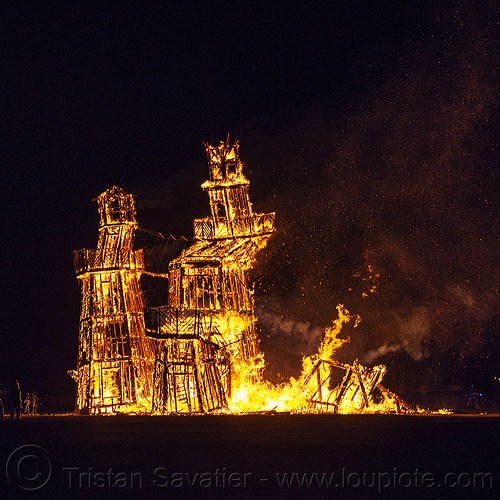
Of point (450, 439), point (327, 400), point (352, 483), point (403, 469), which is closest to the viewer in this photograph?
point (352, 483)

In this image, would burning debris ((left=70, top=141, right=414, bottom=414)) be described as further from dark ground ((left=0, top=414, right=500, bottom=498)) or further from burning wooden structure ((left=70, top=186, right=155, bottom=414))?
dark ground ((left=0, top=414, right=500, bottom=498))

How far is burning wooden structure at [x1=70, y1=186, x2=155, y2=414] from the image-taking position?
129 ft

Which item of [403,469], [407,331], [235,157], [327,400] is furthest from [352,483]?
[407,331]

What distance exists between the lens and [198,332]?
117ft

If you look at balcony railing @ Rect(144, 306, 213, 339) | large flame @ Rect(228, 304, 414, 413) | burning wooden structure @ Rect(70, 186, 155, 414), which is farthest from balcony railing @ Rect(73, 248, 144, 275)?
large flame @ Rect(228, 304, 414, 413)

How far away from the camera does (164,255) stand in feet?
137

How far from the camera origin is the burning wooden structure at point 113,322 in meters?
39.2

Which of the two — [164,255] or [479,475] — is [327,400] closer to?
[164,255]

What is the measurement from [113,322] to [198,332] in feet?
20.7

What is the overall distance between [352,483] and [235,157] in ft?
96.1

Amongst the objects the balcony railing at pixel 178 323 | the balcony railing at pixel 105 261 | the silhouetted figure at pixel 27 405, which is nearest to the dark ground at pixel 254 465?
the balcony railing at pixel 178 323

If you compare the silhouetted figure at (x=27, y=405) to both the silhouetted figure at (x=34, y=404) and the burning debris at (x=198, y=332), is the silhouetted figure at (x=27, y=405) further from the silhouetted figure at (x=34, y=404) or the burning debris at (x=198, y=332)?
the burning debris at (x=198, y=332)

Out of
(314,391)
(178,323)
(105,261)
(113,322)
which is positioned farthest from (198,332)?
(105,261)

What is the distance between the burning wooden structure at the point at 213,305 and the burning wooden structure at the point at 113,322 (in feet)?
8.63
